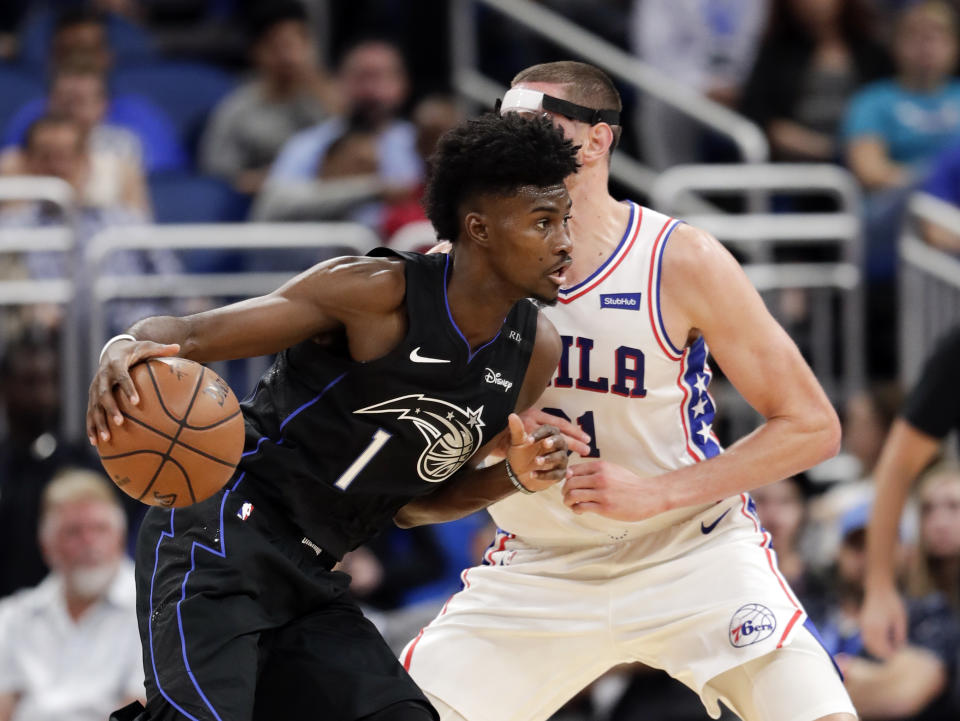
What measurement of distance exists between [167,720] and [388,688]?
0.57 metres

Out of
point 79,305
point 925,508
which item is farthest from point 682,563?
point 79,305

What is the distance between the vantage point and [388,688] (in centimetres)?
405

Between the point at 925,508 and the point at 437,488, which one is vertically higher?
the point at 437,488

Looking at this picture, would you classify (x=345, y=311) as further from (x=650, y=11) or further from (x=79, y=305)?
(x=650, y=11)

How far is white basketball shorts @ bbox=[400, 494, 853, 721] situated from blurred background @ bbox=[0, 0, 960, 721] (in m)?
1.24

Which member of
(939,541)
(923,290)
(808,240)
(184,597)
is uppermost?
(184,597)

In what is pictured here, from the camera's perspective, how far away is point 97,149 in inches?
340

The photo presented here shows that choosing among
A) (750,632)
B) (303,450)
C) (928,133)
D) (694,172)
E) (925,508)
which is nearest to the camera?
(303,450)

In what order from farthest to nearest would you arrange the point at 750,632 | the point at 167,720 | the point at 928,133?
1. the point at 928,133
2. the point at 750,632
3. the point at 167,720

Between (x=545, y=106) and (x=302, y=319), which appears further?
(x=545, y=106)

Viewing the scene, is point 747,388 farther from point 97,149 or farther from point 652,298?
point 97,149

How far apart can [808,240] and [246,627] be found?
18.7 feet

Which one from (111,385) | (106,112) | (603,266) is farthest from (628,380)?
(106,112)

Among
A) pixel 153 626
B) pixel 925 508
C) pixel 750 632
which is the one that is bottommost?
pixel 925 508
